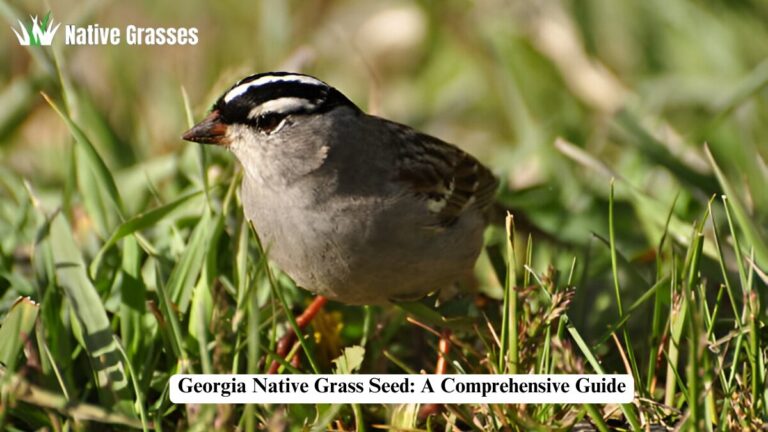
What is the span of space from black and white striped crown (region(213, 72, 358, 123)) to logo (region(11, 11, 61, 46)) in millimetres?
909

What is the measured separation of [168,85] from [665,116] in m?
2.53

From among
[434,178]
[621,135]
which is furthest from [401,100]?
[434,178]

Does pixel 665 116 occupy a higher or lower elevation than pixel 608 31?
lower

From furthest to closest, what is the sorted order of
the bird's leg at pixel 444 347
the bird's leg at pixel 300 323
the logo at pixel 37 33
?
the logo at pixel 37 33
the bird's leg at pixel 300 323
the bird's leg at pixel 444 347

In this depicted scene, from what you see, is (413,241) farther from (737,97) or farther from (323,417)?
(737,97)

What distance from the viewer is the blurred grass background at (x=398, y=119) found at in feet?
8.41

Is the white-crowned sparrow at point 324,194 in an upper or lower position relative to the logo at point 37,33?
lower

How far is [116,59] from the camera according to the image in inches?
186

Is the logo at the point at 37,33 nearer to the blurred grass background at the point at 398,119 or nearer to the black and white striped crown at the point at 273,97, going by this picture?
the blurred grass background at the point at 398,119

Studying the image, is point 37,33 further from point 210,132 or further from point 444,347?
point 444,347

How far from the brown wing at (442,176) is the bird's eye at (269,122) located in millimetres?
407

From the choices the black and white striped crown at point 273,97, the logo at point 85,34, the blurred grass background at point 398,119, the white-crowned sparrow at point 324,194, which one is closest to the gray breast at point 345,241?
the white-crowned sparrow at point 324,194

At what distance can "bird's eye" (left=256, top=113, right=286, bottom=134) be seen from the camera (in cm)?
263

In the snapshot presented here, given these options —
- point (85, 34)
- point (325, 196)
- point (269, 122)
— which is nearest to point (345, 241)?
point (325, 196)
